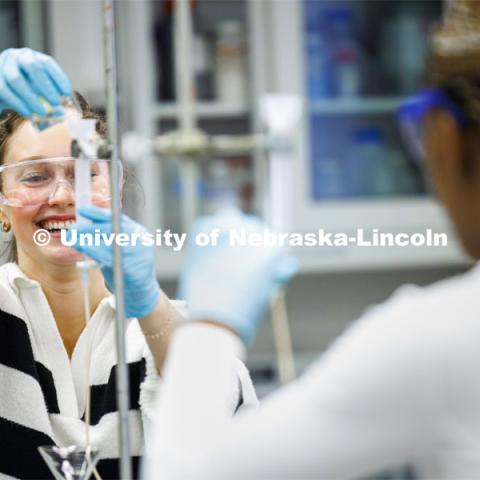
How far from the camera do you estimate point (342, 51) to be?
2318mm

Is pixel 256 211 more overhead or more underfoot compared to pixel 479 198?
more underfoot

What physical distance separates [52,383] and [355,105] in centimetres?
136

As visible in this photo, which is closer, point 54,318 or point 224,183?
point 54,318

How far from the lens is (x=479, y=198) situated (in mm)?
716

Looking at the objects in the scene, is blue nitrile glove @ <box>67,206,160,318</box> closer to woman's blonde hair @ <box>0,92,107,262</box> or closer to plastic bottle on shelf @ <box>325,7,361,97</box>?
woman's blonde hair @ <box>0,92,107,262</box>

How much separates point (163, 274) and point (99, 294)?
3.28ft

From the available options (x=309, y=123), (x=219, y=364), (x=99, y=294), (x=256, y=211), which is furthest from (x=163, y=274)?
(x=219, y=364)

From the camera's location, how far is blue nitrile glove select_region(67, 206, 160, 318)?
3.29 feet

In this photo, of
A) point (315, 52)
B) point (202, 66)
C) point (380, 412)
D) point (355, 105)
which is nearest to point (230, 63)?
point (202, 66)

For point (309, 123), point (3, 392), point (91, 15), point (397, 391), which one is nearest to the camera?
point (397, 391)

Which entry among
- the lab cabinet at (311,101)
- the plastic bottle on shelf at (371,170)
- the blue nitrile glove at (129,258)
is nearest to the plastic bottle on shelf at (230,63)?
the lab cabinet at (311,101)

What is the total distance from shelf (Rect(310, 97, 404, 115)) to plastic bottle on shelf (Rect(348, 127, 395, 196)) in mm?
50

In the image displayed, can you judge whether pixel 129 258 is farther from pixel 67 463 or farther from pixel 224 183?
pixel 224 183

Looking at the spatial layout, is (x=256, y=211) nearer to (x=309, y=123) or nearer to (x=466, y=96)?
(x=309, y=123)
